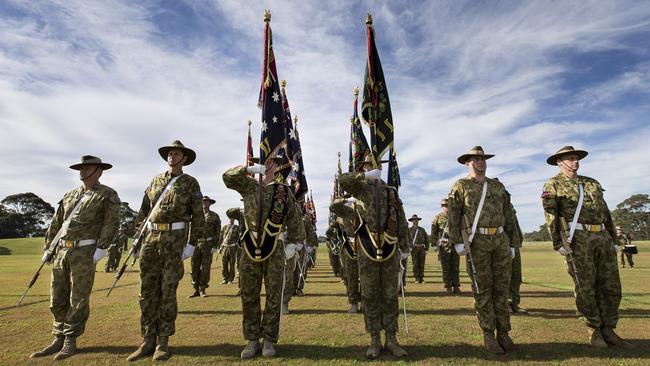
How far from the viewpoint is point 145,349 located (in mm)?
5152

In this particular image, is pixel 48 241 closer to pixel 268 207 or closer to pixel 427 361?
pixel 268 207

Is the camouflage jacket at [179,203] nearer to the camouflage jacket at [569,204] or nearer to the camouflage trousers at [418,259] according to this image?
the camouflage jacket at [569,204]

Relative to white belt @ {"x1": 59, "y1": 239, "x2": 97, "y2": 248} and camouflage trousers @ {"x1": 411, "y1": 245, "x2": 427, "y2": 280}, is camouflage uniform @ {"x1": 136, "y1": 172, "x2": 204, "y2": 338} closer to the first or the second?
white belt @ {"x1": 59, "y1": 239, "x2": 97, "y2": 248}

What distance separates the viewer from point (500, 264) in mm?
5359

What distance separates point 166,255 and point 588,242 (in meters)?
6.22

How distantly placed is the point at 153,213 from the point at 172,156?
948 mm

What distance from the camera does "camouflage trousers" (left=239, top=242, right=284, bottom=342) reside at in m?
5.27

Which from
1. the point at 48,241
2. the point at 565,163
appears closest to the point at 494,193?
the point at 565,163

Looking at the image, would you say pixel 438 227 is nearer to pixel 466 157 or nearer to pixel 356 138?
pixel 356 138

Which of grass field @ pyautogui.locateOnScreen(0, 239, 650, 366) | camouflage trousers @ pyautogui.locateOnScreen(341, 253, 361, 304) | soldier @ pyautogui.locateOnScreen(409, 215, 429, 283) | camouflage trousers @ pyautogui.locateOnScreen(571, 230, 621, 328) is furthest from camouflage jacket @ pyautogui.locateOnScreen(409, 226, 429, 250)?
camouflage trousers @ pyautogui.locateOnScreen(571, 230, 621, 328)

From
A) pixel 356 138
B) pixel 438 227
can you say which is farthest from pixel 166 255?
pixel 438 227

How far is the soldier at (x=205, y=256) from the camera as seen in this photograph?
36.8 feet

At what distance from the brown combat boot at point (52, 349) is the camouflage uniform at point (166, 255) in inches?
50.1

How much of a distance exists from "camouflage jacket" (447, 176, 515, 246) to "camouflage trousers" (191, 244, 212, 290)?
8.09 m
